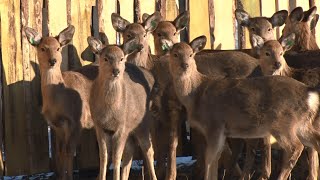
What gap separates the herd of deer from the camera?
512 inches

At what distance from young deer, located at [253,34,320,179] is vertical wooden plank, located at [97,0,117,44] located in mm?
2758

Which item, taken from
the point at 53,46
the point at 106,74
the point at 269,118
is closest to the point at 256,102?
the point at 269,118

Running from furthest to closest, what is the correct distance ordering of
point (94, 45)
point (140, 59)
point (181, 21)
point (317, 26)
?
1. point (317, 26)
2. point (181, 21)
3. point (140, 59)
4. point (94, 45)

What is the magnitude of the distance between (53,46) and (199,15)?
3375mm

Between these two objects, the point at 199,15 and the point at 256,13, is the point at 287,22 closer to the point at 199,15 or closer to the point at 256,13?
the point at 256,13

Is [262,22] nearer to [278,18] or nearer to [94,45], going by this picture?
[278,18]

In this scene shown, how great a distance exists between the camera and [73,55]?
50.8ft

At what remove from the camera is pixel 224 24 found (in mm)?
16766

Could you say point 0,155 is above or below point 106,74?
below

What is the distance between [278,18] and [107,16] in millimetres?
3109

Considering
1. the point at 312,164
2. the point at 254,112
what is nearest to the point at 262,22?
the point at 312,164

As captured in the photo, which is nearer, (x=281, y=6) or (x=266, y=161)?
(x=266, y=161)

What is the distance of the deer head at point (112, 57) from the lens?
13295mm

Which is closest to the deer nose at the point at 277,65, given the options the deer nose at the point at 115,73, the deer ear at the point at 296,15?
the deer ear at the point at 296,15
